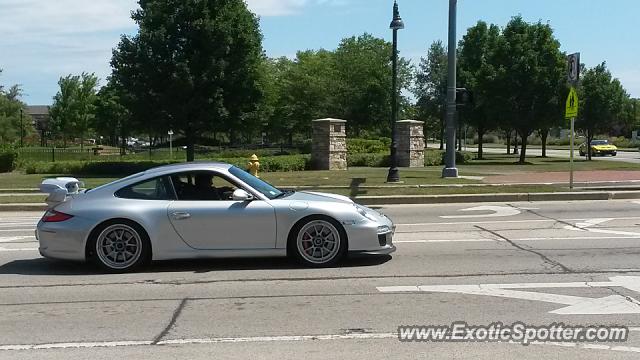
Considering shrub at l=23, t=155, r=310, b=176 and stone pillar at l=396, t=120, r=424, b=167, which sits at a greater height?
stone pillar at l=396, t=120, r=424, b=167

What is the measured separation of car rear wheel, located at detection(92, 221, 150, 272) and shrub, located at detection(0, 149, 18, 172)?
2768 cm

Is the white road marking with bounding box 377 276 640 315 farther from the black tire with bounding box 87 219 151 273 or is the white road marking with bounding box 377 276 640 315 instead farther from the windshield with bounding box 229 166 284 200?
the black tire with bounding box 87 219 151 273

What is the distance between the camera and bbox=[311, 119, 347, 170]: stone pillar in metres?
30.3

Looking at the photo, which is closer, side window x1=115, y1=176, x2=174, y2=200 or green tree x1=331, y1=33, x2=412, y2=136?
side window x1=115, y1=176, x2=174, y2=200

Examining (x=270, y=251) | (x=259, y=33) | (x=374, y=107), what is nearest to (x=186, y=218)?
(x=270, y=251)

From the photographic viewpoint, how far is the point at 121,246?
7848mm

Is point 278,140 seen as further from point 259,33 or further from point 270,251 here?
point 270,251

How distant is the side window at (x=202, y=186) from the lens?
799 cm

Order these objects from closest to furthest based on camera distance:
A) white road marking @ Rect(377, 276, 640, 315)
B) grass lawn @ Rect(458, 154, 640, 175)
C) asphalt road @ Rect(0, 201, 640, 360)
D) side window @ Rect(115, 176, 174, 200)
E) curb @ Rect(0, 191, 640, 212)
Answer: asphalt road @ Rect(0, 201, 640, 360) < white road marking @ Rect(377, 276, 640, 315) < side window @ Rect(115, 176, 174, 200) < curb @ Rect(0, 191, 640, 212) < grass lawn @ Rect(458, 154, 640, 175)

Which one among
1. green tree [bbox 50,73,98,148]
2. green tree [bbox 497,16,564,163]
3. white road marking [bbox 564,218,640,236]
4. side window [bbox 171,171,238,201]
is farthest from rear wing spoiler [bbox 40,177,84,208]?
green tree [bbox 50,73,98,148]

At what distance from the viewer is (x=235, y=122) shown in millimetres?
31172

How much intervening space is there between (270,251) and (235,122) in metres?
23.9

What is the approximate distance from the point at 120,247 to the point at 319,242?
2.43 m

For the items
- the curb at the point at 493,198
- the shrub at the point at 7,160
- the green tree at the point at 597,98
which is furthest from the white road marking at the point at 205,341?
the green tree at the point at 597,98
